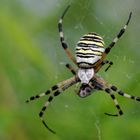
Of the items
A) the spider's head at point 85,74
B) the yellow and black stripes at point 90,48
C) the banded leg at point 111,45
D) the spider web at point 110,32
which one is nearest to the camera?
the yellow and black stripes at point 90,48

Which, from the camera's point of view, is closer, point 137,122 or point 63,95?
point 137,122

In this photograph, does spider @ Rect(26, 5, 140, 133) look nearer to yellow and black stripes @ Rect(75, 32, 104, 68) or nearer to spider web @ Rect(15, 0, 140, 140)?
yellow and black stripes @ Rect(75, 32, 104, 68)

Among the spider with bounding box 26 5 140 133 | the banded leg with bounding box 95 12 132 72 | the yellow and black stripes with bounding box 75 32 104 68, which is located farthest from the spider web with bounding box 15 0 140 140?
the yellow and black stripes with bounding box 75 32 104 68

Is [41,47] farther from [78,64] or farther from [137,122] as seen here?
[137,122]

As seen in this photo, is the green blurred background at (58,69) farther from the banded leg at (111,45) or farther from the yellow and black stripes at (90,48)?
the yellow and black stripes at (90,48)

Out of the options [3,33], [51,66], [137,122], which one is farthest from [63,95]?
[137,122]

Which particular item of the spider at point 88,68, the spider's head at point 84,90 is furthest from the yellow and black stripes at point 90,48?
the spider's head at point 84,90
